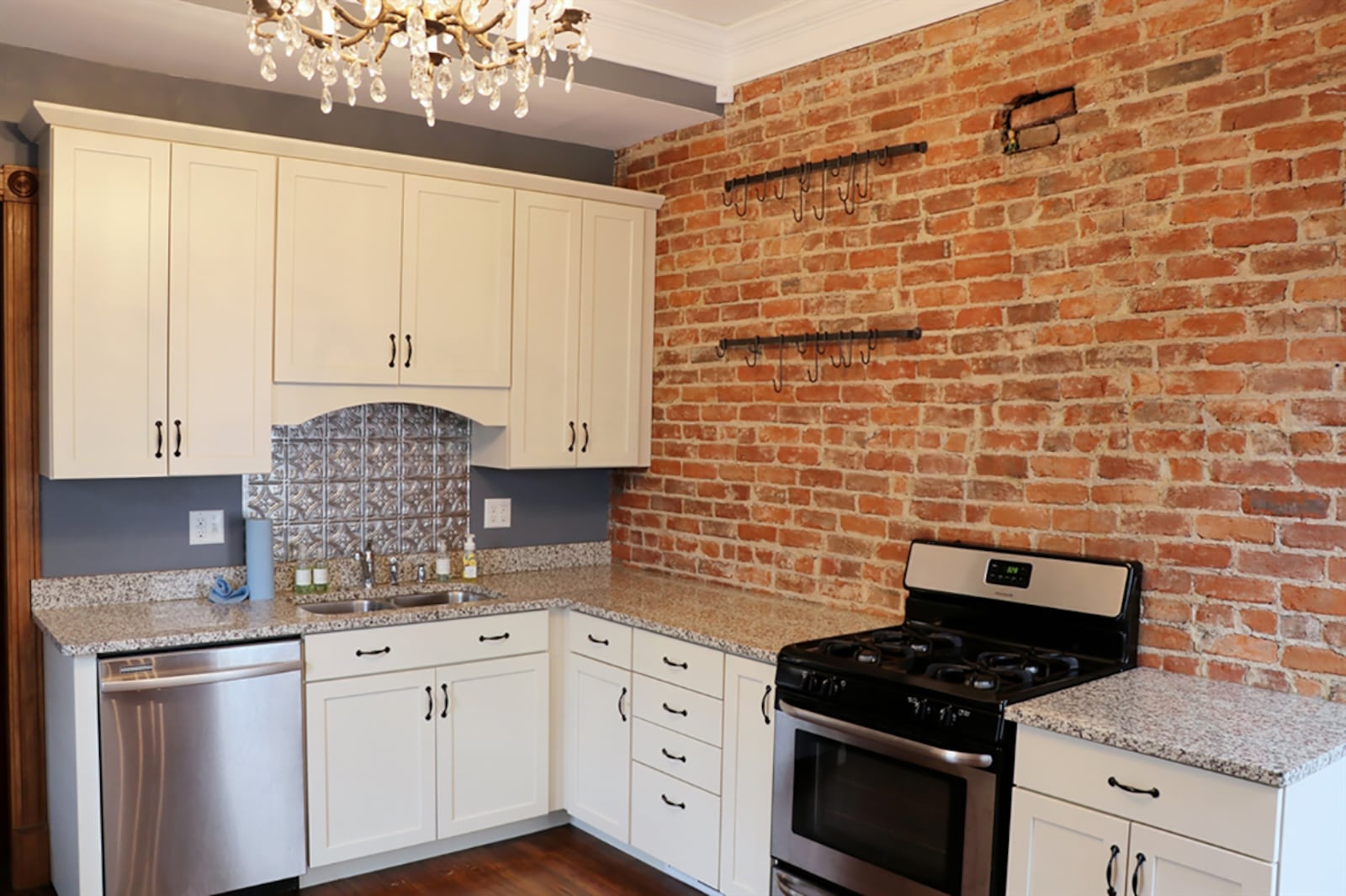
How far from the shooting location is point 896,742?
2.59 metres

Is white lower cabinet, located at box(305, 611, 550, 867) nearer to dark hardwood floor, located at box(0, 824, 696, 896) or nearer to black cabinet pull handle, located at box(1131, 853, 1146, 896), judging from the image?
dark hardwood floor, located at box(0, 824, 696, 896)

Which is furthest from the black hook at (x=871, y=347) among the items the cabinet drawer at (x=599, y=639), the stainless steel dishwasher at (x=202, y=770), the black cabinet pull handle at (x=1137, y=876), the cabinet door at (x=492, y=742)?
the stainless steel dishwasher at (x=202, y=770)

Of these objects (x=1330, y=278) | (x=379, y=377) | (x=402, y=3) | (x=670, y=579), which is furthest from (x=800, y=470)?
(x=402, y=3)

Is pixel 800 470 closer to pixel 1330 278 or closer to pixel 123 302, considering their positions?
pixel 1330 278

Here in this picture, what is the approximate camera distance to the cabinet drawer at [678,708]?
322cm

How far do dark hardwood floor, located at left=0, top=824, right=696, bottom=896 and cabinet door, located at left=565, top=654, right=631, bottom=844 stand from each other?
4.6 inches

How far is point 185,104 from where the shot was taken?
3.54 m

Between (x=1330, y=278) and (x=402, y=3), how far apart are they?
2.08m

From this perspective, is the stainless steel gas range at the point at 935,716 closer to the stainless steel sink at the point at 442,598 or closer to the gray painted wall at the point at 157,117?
the stainless steel sink at the point at 442,598

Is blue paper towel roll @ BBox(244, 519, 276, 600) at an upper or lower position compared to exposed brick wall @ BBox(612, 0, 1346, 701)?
lower

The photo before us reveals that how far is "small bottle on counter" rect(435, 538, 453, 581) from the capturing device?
4.07m

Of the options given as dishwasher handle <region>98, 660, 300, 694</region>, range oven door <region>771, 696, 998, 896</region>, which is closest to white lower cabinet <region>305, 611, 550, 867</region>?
dishwasher handle <region>98, 660, 300, 694</region>

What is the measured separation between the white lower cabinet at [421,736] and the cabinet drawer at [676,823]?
0.44 m

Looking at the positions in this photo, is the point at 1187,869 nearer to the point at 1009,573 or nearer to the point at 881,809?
the point at 881,809
